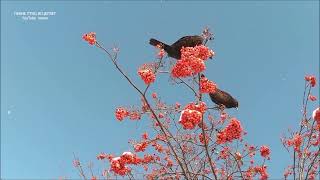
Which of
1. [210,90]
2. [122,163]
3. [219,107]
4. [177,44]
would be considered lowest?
[122,163]

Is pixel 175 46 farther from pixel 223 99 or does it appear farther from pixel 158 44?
pixel 223 99

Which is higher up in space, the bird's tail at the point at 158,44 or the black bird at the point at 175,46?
the bird's tail at the point at 158,44

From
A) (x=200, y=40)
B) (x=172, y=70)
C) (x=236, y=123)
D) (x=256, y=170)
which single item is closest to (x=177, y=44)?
(x=200, y=40)

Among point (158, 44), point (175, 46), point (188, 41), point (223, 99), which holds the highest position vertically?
point (158, 44)

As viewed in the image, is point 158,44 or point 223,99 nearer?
point 158,44

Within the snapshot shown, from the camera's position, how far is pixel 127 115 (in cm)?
919

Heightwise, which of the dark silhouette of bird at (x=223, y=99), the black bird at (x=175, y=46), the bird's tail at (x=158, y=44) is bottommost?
the dark silhouette of bird at (x=223, y=99)

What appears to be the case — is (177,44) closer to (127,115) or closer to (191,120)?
(127,115)

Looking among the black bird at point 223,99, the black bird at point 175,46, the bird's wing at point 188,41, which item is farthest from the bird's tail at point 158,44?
the black bird at point 223,99

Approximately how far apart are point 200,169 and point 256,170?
1.37 m

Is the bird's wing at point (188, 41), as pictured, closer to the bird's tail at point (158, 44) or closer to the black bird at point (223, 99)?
the bird's tail at point (158, 44)

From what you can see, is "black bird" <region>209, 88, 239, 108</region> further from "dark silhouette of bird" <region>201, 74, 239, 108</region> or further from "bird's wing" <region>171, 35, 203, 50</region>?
"bird's wing" <region>171, 35, 203, 50</region>

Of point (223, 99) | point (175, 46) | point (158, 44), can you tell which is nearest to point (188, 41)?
point (175, 46)

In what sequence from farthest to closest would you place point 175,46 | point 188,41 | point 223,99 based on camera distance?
point 223,99 → point 175,46 → point 188,41
